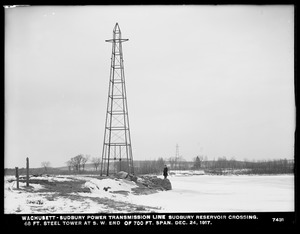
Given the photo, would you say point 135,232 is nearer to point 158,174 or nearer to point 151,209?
point 151,209

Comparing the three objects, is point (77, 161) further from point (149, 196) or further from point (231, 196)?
point (231, 196)

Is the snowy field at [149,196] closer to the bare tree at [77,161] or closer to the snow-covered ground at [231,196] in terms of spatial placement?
the snow-covered ground at [231,196]

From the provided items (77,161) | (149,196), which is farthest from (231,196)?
(77,161)

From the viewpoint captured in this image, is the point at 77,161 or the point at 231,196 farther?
the point at 77,161

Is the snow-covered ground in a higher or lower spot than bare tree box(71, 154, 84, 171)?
lower

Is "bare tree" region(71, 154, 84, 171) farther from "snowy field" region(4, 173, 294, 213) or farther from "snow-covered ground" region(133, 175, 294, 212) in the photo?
"snow-covered ground" region(133, 175, 294, 212)

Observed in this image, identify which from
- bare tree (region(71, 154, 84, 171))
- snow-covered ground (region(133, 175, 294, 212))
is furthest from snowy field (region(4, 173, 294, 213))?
bare tree (region(71, 154, 84, 171))

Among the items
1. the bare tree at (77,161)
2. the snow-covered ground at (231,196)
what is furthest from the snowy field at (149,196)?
the bare tree at (77,161)

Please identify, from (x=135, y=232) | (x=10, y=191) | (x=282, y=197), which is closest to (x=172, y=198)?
(x=135, y=232)
